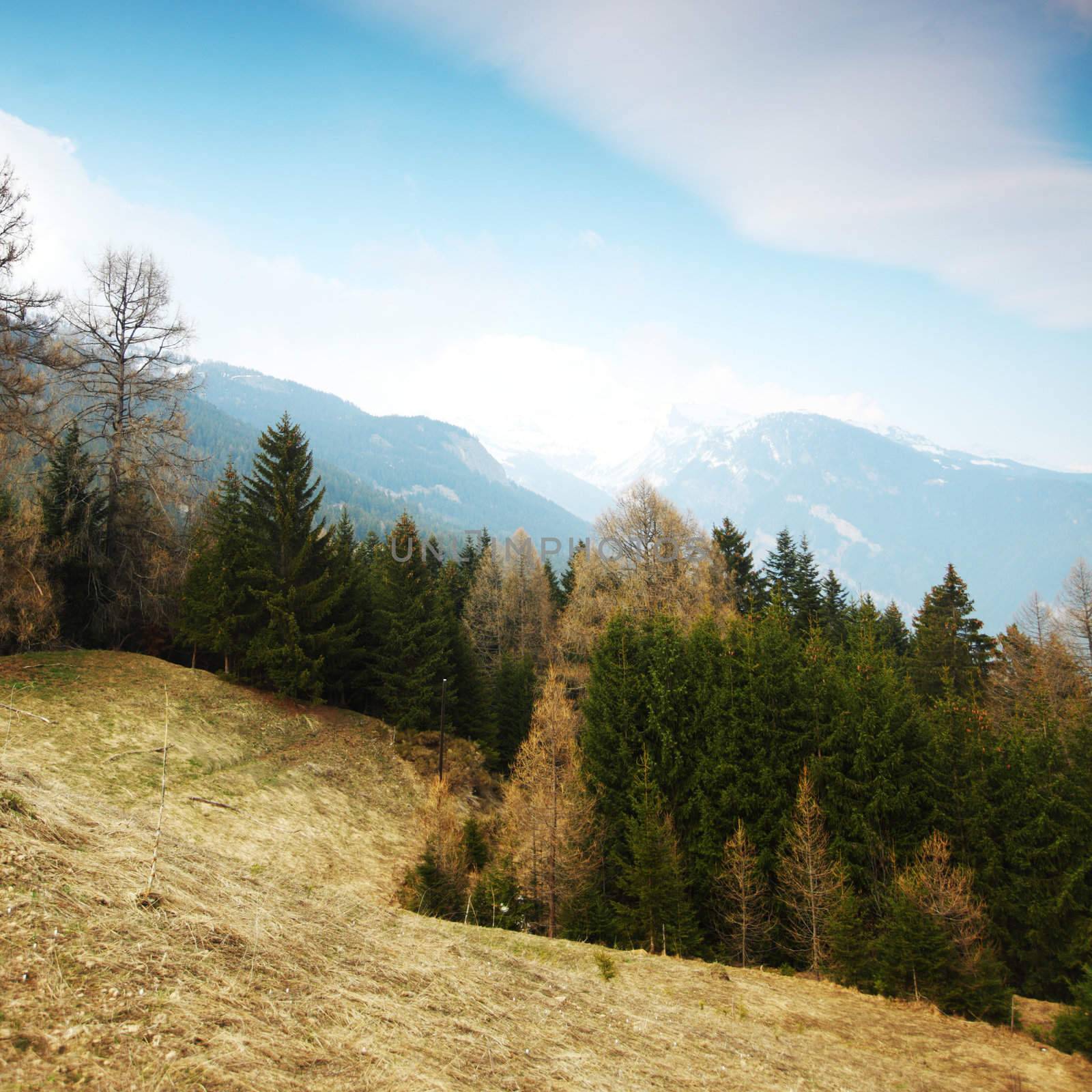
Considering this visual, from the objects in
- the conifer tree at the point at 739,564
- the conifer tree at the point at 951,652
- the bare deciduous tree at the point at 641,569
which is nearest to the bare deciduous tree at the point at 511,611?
the bare deciduous tree at the point at 641,569

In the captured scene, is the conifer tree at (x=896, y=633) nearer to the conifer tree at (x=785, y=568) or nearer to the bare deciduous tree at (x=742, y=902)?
the conifer tree at (x=785, y=568)

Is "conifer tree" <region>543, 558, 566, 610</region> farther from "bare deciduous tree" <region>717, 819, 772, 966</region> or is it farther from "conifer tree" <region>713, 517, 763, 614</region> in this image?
"bare deciduous tree" <region>717, 819, 772, 966</region>

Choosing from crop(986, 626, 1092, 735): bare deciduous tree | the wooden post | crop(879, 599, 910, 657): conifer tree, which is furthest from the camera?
crop(879, 599, 910, 657): conifer tree

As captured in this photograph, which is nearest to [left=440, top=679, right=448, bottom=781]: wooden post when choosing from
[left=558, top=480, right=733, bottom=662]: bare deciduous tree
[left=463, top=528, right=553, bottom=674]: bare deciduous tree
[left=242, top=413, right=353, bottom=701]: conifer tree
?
[left=242, top=413, right=353, bottom=701]: conifer tree

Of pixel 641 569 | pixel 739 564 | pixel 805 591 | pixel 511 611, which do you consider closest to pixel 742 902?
pixel 641 569

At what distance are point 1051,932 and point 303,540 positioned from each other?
3308cm

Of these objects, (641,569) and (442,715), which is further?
(641,569)

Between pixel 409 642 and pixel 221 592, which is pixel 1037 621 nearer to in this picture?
pixel 409 642

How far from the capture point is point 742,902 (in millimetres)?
18625

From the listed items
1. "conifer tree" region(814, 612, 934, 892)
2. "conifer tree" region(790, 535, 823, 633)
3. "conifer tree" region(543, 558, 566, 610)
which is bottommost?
"conifer tree" region(814, 612, 934, 892)

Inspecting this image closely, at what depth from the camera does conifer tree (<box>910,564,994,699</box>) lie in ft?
126

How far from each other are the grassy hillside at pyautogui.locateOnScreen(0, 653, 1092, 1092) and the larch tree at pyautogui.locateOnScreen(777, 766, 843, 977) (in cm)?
385

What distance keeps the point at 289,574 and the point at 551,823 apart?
18.2 meters

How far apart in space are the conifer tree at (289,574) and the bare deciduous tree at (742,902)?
63.4 ft
